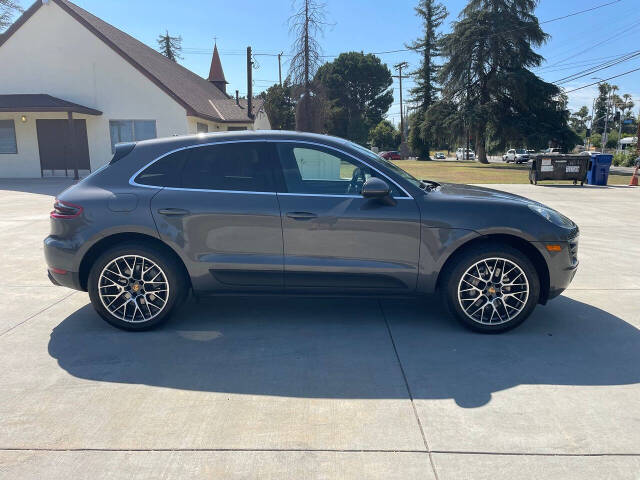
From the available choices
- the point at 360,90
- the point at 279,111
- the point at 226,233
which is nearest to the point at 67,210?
the point at 226,233

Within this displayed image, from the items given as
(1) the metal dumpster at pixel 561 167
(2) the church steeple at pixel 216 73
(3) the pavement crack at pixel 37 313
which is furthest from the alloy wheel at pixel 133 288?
(2) the church steeple at pixel 216 73

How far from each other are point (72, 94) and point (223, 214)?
21390mm

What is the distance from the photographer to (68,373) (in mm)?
3529

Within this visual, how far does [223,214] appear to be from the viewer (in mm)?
4098

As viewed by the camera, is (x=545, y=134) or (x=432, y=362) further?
(x=545, y=134)

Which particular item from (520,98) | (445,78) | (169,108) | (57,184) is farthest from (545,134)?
(57,184)

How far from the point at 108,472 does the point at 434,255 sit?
2.88 meters

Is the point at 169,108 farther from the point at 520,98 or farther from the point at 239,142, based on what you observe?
the point at 520,98

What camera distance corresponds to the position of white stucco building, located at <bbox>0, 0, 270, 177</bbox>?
20750 mm

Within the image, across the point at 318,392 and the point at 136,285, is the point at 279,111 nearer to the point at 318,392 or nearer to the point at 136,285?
the point at 136,285

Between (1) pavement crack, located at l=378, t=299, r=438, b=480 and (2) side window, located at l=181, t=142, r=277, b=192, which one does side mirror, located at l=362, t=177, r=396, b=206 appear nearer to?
(2) side window, located at l=181, t=142, r=277, b=192

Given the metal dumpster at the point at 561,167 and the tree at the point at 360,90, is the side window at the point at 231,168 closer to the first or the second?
the metal dumpster at the point at 561,167

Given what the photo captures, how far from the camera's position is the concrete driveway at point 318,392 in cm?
256

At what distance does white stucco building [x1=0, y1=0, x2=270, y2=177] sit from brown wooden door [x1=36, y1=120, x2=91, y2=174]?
41 mm
